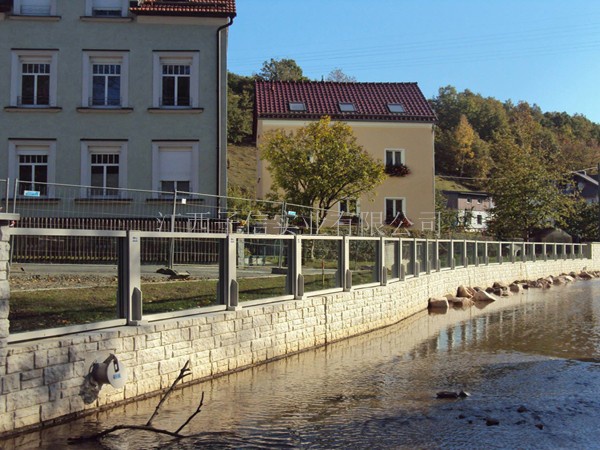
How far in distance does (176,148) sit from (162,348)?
1669cm

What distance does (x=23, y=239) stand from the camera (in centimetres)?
718

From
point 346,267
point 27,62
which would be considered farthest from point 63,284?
point 27,62

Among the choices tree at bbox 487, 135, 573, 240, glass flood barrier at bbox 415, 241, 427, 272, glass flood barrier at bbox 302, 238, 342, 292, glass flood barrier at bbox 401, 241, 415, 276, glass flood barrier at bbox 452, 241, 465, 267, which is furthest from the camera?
tree at bbox 487, 135, 573, 240

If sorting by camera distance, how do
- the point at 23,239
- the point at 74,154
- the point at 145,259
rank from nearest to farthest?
the point at 23,239
the point at 145,259
the point at 74,154

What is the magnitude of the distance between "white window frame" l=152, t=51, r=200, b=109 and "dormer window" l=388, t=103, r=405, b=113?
18.0 metres

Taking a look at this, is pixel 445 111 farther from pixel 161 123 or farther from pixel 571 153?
pixel 161 123

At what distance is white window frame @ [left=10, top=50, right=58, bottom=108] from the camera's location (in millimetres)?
23922

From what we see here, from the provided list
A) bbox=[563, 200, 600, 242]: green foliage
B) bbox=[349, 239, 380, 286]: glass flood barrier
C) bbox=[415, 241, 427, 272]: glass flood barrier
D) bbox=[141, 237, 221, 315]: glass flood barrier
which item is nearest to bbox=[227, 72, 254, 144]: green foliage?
bbox=[563, 200, 600, 242]: green foliage

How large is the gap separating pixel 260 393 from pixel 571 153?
9229 cm

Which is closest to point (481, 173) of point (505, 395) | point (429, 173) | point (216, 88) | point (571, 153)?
point (571, 153)

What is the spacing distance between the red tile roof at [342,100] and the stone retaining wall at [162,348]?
24156 millimetres

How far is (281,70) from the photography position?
95.9m

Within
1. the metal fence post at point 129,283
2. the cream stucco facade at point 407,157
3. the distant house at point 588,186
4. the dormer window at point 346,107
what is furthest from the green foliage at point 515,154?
the metal fence post at point 129,283

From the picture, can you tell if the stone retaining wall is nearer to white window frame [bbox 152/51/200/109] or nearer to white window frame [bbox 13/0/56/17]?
white window frame [bbox 152/51/200/109]
